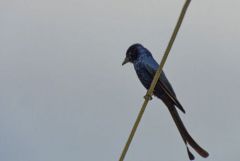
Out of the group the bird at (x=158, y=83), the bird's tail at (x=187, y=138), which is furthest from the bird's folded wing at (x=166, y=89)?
the bird's tail at (x=187, y=138)

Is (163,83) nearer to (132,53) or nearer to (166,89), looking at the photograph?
(166,89)

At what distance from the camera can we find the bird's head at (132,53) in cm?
1104

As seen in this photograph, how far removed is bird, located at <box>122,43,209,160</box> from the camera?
7.29 meters

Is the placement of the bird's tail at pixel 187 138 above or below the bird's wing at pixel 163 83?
below

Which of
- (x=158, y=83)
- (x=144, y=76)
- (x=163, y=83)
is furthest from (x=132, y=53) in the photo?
(x=163, y=83)

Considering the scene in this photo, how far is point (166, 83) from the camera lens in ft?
31.0

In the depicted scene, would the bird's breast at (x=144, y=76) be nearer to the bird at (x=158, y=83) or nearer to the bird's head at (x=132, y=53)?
the bird at (x=158, y=83)

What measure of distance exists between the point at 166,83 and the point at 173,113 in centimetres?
101

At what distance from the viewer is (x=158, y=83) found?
377 inches

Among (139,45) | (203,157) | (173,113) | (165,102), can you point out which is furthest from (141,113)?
(139,45)

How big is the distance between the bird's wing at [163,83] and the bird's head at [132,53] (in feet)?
1.09

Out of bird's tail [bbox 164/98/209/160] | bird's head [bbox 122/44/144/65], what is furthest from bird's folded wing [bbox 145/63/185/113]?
bird's head [bbox 122/44/144/65]

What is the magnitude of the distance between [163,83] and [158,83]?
0.20m

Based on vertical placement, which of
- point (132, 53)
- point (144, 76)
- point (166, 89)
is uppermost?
point (132, 53)
